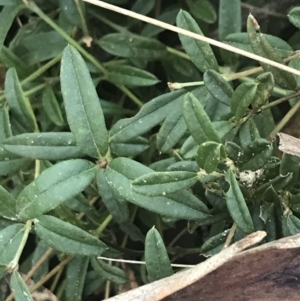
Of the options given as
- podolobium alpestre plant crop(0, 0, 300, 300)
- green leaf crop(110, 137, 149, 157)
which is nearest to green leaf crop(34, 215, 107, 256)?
podolobium alpestre plant crop(0, 0, 300, 300)

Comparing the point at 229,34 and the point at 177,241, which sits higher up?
the point at 229,34

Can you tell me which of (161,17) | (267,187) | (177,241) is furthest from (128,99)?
(267,187)

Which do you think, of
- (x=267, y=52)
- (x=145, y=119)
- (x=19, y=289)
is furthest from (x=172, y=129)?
(x=19, y=289)

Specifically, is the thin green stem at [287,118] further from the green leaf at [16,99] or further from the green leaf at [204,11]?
the green leaf at [16,99]

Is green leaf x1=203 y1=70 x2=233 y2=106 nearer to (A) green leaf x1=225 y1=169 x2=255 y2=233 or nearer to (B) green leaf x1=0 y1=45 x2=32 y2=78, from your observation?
(A) green leaf x1=225 y1=169 x2=255 y2=233

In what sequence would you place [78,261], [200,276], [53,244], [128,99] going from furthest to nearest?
1. [128,99]
2. [78,261]
3. [53,244]
4. [200,276]

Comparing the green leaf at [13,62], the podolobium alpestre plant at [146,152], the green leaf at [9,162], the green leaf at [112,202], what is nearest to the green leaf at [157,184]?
the podolobium alpestre plant at [146,152]

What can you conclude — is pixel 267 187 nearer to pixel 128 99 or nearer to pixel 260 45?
pixel 260 45
